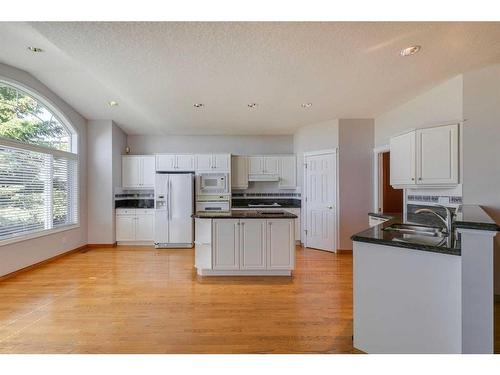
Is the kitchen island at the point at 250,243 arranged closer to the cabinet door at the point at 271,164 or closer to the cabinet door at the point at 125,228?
the cabinet door at the point at 271,164

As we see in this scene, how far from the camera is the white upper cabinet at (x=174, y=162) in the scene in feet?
18.7

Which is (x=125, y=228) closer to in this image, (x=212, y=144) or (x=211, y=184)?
(x=211, y=184)

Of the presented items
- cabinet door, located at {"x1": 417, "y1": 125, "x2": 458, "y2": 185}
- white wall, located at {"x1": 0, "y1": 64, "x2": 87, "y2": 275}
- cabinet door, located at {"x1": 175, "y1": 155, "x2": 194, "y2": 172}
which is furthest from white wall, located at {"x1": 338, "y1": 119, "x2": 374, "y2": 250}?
white wall, located at {"x1": 0, "y1": 64, "x2": 87, "y2": 275}

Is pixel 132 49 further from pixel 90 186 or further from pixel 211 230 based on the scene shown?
pixel 90 186

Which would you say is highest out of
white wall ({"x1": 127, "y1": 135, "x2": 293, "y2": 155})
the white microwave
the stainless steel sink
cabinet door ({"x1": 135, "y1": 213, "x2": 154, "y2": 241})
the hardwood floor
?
white wall ({"x1": 127, "y1": 135, "x2": 293, "y2": 155})

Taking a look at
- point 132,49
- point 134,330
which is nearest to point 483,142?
point 132,49

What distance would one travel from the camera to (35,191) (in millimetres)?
4168

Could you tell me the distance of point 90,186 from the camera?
17.5 feet

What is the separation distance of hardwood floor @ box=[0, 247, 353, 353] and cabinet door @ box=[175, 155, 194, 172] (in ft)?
Result: 7.80

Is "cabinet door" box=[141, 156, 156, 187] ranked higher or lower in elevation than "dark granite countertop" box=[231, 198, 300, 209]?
higher

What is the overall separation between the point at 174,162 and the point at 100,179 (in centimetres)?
154

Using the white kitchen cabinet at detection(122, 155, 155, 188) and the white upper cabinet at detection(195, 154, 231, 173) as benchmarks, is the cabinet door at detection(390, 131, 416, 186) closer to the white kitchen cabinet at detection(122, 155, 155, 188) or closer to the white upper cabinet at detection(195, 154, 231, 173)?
the white upper cabinet at detection(195, 154, 231, 173)

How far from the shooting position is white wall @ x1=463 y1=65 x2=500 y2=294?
9.25ft
